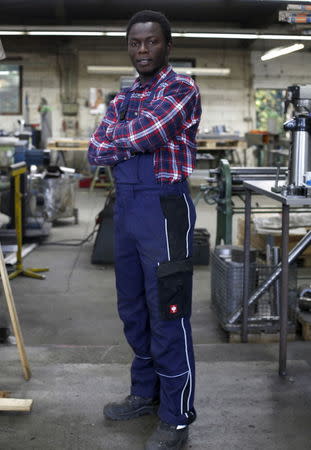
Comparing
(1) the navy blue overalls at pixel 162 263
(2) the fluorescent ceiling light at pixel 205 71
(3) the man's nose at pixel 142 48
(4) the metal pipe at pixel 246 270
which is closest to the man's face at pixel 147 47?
(3) the man's nose at pixel 142 48

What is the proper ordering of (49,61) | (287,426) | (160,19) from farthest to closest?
(49,61), (287,426), (160,19)

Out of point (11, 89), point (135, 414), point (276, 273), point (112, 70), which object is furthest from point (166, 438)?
point (11, 89)

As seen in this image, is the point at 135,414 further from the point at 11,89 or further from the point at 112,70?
the point at 11,89

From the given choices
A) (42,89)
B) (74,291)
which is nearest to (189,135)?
(74,291)

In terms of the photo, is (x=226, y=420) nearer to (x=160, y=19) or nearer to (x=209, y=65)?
(x=160, y=19)

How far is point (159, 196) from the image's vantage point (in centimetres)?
200

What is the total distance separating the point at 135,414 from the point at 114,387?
0.98 feet

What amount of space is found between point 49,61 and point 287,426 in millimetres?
11481

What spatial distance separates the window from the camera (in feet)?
41.9

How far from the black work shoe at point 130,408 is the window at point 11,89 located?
11275 millimetres

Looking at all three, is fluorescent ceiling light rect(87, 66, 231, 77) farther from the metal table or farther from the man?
the man

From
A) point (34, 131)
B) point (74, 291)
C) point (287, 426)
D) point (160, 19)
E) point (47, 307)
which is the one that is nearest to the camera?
point (160, 19)

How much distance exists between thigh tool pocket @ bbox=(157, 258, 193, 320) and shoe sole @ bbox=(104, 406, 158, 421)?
18.4 inches

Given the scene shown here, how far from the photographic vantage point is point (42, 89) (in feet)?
41.8
